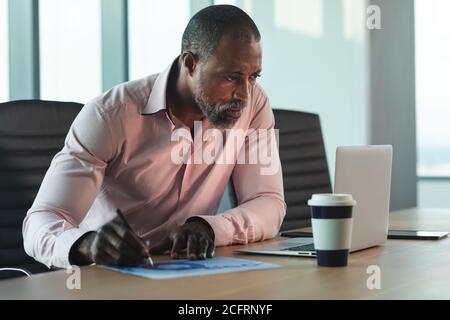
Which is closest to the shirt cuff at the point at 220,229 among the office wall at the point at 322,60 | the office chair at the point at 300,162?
the office chair at the point at 300,162

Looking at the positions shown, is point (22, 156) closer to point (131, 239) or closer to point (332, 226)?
point (131, 239)

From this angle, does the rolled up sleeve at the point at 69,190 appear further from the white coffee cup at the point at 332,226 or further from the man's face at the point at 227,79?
the white coffee cup at the point at 332,226

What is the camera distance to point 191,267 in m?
1.37

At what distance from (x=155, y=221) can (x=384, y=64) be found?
3220mm

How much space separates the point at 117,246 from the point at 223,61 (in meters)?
0.76

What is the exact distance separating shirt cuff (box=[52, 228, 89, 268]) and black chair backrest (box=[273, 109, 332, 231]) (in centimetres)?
132

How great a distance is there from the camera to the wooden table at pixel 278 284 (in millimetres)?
1121

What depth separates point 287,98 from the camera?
15.8ft

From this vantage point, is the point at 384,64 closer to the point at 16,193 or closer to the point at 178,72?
the point at 178,72

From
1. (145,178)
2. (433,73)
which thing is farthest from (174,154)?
(433,73)

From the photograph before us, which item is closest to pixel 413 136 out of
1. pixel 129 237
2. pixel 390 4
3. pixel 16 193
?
pixel 390 4

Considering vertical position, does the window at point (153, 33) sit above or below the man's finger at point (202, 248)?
above

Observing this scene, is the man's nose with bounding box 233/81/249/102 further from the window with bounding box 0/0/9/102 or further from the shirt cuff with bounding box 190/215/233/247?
the window with bounding box 0/0/9/102

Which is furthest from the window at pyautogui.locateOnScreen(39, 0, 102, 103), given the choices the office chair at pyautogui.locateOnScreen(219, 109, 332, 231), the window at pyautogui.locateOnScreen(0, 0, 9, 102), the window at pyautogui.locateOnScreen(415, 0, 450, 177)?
the window at pyautogui.locateOnScreen(415, 0, 450, 177)
